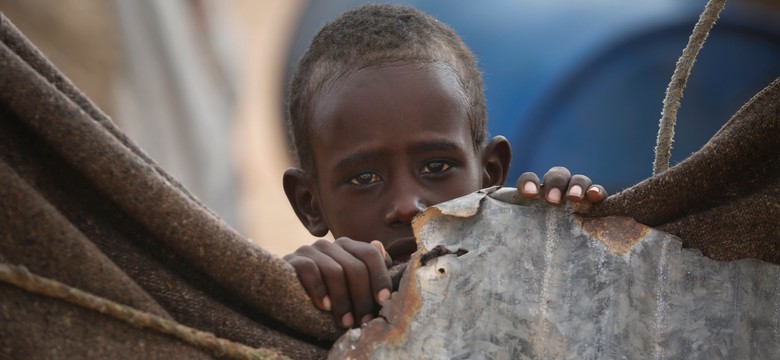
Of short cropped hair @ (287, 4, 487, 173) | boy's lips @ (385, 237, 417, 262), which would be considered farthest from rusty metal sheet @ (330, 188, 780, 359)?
short cropped hair @ (287, 4, 487, 173)

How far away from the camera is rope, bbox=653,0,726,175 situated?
5.60ft

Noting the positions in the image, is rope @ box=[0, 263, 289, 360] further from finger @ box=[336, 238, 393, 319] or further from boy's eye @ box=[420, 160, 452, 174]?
boy's eye @ box=[420, 160, 452, 174]

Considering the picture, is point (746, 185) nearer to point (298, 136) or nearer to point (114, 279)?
point (114, 279)

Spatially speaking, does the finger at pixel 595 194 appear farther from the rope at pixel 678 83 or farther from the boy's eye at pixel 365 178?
the boy's eye at pixel 365 178

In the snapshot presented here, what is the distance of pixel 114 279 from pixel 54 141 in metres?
0.18

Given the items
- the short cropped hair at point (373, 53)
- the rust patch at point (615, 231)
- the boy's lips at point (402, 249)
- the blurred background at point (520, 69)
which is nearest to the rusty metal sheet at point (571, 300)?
the rust patch at point (615, 231)

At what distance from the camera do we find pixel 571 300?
1.45 metres

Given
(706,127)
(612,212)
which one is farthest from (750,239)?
(706,127)

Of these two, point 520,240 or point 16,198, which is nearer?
point 16,198

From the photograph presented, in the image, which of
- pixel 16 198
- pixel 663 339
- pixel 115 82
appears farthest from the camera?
pixel 115 82

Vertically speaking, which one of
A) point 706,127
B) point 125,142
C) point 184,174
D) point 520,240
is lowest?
point 520,240

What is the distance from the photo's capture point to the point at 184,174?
19.5 ft

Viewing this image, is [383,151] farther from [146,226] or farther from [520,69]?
[520,69]

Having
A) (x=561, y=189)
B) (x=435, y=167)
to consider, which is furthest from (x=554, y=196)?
(x=435, y=167)
